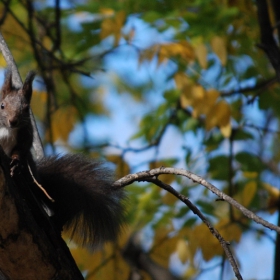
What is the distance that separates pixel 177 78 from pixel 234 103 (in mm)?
594

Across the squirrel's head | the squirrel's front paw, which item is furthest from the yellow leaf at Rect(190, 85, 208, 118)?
the squirrel's front paw

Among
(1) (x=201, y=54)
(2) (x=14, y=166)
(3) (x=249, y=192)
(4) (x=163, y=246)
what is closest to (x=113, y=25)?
(1) (x=201, y=54)

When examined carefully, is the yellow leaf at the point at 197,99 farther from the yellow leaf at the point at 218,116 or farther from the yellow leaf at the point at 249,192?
the yellow leaf at the point at 249,192

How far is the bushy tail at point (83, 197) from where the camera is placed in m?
2.23

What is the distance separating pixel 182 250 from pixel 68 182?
1.05 meters

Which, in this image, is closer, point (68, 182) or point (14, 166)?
point (14, 166)

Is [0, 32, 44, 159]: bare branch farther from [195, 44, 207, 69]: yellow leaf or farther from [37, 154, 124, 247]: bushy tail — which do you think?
[195, 44, 207, 69]: yellow leaf

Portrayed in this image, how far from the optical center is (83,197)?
7.34ft

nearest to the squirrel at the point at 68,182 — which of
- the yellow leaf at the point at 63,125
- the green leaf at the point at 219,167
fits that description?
the green leaf at the point at 219,167

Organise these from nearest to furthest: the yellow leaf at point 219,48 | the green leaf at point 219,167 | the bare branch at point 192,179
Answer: the bare branch at point 192,179, the yellow leaf at point 219,48, the green leaf at point 219,167

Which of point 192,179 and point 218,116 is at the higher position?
point 218,116

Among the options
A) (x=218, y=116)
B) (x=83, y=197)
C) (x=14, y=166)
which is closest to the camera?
(x=14, y=166)

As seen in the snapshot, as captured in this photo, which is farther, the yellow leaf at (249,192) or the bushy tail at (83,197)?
the yellow leaf at (249,192)

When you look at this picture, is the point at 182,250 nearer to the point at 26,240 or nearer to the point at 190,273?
the point at 26,240
